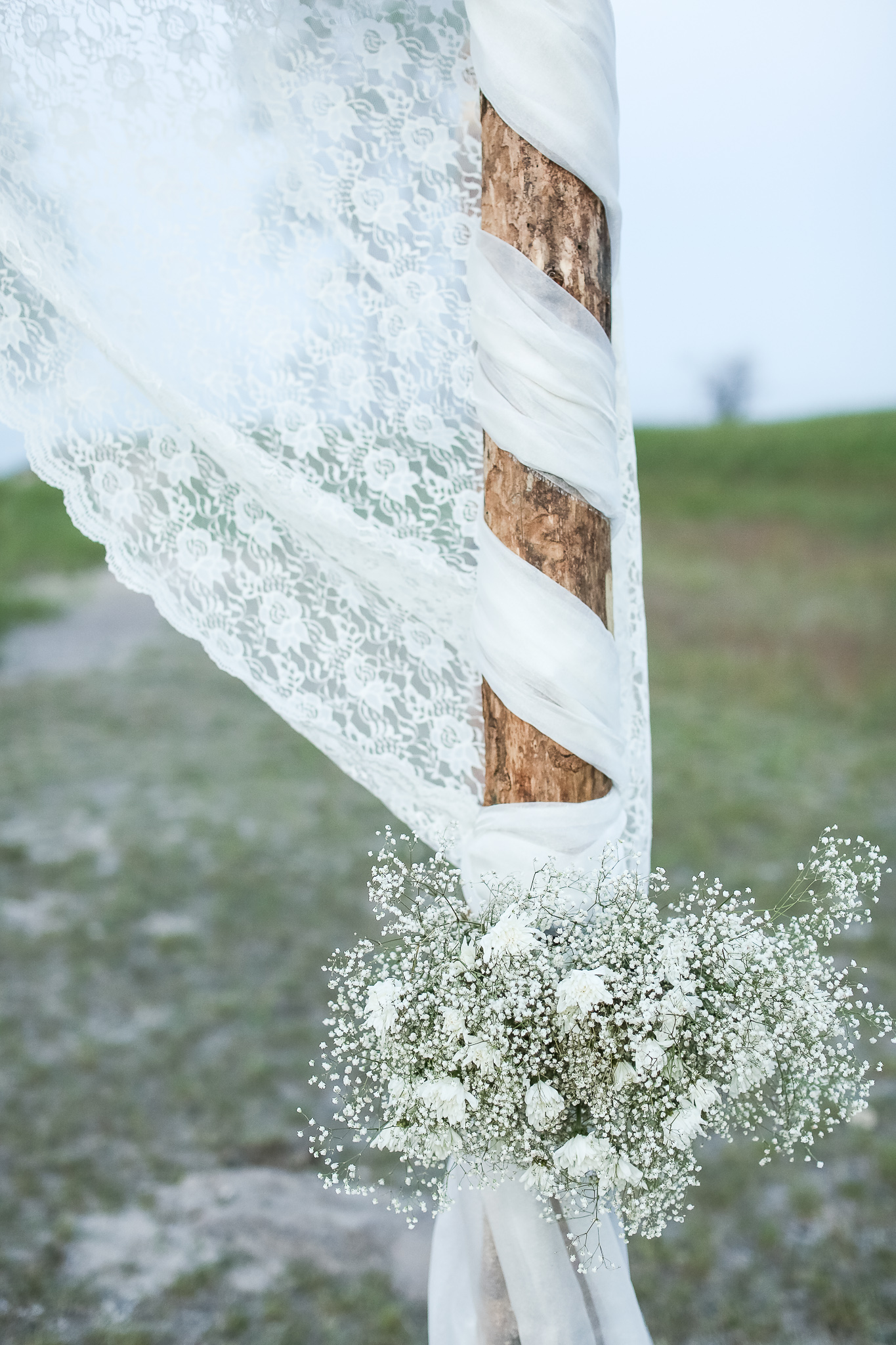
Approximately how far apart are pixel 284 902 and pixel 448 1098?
11.0 ft

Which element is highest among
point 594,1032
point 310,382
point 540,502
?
point 310,382

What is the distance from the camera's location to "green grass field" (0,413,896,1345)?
2.32m

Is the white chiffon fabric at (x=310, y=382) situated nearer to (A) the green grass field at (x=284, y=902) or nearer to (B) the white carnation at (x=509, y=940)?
(B) the white carnation at (x=509, y=940)

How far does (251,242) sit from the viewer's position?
59.1 inches

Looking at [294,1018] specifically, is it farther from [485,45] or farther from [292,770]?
[485,45]

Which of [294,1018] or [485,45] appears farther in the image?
[294,1018]

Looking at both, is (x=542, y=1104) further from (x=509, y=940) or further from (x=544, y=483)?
(x=544, y=483)

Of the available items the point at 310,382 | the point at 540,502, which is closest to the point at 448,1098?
the point at 540,502

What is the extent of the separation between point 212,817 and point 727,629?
479 centimetres

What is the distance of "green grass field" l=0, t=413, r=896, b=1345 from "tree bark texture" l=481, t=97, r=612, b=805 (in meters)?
1.60

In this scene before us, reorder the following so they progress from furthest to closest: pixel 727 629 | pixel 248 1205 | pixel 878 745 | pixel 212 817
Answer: pixel 727 629, pixel 878 745, pixel 212 817, pixel 248 1205

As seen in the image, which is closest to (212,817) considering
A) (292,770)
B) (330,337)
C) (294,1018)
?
(292,770)

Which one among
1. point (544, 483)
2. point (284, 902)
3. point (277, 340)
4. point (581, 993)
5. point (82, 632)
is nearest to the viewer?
point (581, 993)

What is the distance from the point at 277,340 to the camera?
1.52 m
